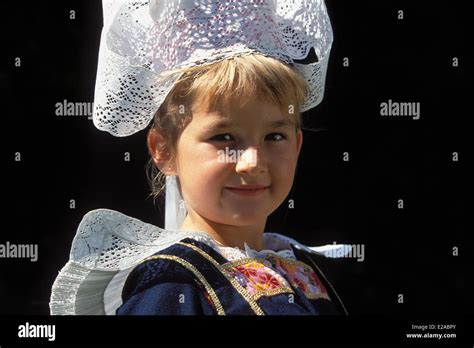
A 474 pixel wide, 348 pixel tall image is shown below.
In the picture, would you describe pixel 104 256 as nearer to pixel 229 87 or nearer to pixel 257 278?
pixel 257 278

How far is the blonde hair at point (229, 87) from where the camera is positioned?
4.94ft

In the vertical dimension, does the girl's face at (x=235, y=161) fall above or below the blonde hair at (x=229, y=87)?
below

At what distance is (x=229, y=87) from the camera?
1.50 m

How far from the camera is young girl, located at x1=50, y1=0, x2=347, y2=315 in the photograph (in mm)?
1510

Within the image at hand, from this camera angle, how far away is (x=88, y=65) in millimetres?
2332

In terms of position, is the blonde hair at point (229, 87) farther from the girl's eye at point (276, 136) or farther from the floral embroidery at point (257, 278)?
the floral embroidery at point (257, 278)

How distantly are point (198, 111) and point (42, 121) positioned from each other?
0.94 m

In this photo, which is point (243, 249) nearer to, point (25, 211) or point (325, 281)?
point (325, 281)

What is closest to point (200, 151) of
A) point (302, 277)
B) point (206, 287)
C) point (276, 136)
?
point (276, 136)

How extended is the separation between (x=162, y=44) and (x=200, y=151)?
22cm

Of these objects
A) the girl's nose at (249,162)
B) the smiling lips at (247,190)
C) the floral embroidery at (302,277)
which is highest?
the girl's nose at (249,162)

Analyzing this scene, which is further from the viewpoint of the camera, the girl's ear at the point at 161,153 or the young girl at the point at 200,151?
the girl's ear at the point at 161,153

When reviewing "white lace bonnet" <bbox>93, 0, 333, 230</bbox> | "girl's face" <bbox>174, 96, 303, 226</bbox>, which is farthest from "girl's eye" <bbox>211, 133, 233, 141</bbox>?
"white lace bonnet" <bbox>93, 0, 333, 230</bbox>

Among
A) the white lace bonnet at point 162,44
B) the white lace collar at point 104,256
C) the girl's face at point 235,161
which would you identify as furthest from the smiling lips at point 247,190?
the white lace bonnet at point 162,44
